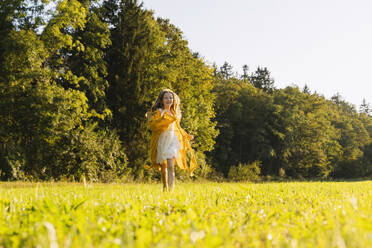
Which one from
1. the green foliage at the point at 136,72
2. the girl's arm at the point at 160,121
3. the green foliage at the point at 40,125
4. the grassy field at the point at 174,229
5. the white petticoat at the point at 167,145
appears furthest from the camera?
the green foliage at the point at 136,72

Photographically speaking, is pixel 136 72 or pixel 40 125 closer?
pixel 40 125

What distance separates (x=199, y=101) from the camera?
27.4 meters

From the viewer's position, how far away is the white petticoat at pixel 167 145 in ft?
25.0

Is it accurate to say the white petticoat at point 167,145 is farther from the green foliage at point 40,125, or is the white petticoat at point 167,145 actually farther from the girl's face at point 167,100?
the green foliage at point 40,125

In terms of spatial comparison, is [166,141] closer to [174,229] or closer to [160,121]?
[160,121]

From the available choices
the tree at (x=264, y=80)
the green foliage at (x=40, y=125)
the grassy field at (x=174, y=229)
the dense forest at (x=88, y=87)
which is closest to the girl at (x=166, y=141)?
the grassy field at (x=174, y=229)

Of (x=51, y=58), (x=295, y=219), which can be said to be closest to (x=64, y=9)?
(x=51, y=58)

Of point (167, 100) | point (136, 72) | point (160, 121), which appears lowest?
point (160, 121)

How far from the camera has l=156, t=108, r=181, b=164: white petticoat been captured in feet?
25.0

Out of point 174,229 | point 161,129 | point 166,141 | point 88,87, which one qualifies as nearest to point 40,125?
point 88,87

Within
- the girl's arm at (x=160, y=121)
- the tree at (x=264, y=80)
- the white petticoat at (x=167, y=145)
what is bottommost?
the white petticoat at (x=167, y=145)

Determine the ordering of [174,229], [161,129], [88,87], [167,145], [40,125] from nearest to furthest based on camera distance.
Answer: [174,229] < [167,145] < [161,129] < [40,125] < [88,87]

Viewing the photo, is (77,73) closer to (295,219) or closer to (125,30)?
(125,30)

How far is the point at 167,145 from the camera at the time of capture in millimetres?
7715
